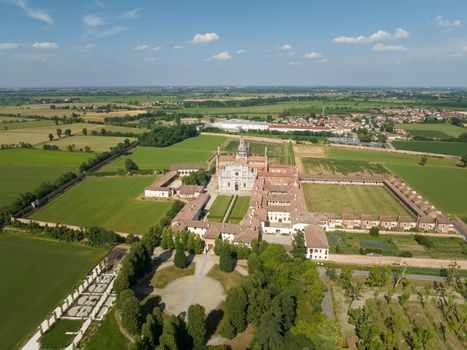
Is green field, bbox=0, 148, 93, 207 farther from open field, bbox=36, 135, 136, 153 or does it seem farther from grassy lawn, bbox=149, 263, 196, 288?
grassy lawn, bbox=149, 263, 196, 288

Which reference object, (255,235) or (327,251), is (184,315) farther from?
(327,251)

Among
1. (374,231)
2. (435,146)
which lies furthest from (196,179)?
(435,146)

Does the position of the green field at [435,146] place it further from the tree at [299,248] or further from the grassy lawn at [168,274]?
the grassy lawn at [168,274]

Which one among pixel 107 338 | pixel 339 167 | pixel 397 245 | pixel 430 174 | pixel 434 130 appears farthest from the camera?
pixel 434 130

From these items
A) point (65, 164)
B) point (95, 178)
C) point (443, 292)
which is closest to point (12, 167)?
point (65, 164)

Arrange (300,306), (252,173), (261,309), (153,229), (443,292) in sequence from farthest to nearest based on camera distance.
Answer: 1. (252,173)
2. (153,229)
3. (443,292)
4. (300,306)
5. (261,309)

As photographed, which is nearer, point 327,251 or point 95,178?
point 327,251

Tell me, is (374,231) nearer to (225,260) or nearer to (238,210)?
(238,210)
